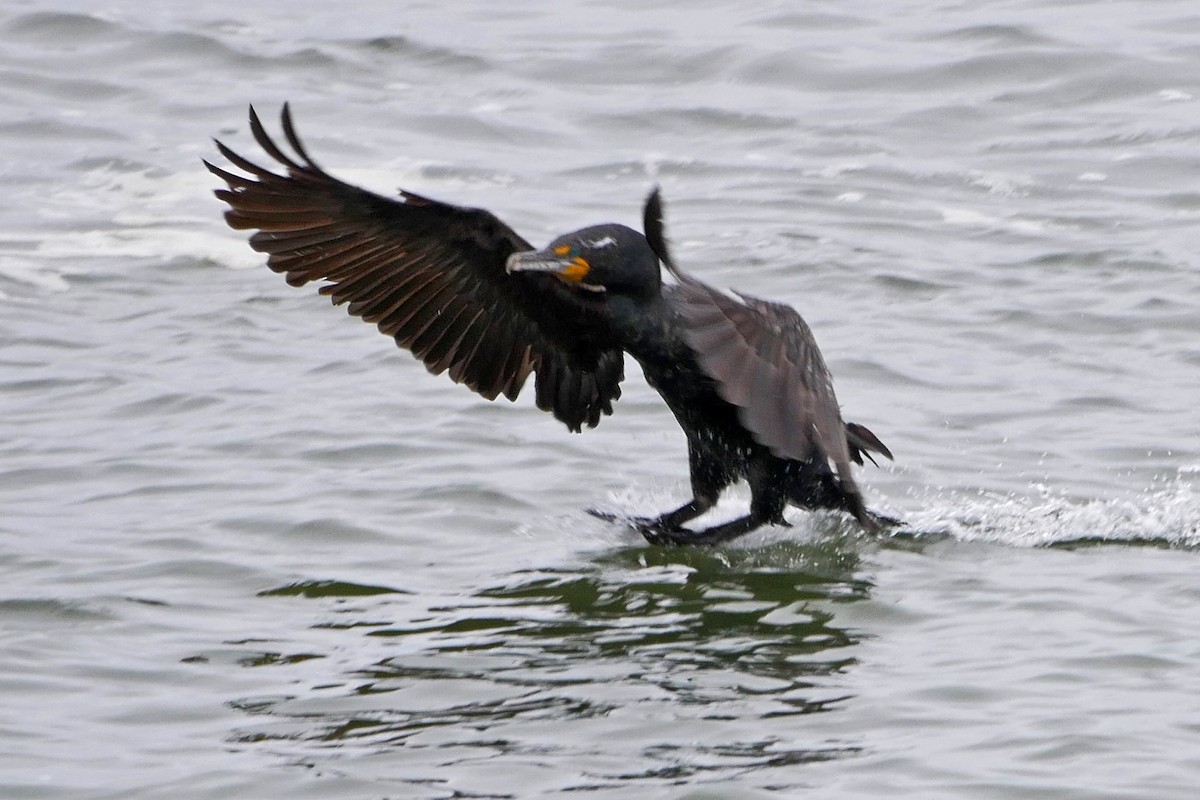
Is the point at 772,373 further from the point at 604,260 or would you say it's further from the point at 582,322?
the point at 582,322

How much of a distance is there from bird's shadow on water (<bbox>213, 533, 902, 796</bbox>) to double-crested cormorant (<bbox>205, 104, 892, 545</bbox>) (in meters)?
0.34

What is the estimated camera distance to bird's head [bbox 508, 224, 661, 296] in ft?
21.7

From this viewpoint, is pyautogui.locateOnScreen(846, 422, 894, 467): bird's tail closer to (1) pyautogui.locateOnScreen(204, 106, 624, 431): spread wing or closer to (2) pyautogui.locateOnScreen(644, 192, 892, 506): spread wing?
(2) pyautogui.locateOnScreen(644, 192, 892, 506): spread wing

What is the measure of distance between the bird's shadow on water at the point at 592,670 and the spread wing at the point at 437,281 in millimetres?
741

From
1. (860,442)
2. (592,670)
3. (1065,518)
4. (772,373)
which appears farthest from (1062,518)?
(592,670)

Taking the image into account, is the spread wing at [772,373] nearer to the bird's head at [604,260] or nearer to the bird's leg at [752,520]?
the bird's head at [604,260]

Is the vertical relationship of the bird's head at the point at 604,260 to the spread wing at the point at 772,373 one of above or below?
above

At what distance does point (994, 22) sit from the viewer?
15.5m

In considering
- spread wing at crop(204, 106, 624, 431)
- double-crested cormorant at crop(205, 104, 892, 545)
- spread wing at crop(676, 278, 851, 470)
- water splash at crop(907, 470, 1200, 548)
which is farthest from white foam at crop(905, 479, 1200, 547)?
spread wing at crop(204, 106, 624, 431)

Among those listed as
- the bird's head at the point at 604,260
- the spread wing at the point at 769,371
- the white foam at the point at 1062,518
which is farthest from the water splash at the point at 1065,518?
the bird's head at the point at 604,260

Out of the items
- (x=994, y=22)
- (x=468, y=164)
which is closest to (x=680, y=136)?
(x=468, y=164)

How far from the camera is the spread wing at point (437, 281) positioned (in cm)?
704

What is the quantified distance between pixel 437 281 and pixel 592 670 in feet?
6.10

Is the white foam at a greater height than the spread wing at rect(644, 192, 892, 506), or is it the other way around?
the spread wing at rect(644, 192, 892, 506)
